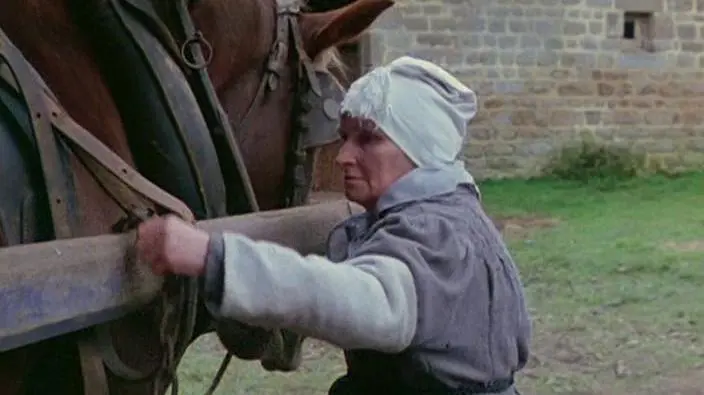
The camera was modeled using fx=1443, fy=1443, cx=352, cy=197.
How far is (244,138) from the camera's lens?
3225mm

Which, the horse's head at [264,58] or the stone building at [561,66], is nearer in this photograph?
the horse's head at [264,58]

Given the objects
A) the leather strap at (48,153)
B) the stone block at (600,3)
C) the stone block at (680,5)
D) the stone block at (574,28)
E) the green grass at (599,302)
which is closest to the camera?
the leather strap at (48,153)

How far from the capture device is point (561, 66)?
17781 mm

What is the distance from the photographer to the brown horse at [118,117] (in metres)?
2.27

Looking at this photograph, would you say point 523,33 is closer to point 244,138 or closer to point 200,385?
point 200,385

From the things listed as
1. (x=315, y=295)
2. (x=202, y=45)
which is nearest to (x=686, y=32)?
(x=202, y=45)

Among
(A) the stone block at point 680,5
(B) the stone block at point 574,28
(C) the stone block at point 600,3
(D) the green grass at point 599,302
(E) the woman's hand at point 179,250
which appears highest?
(E) the woman's hand at point 179,250

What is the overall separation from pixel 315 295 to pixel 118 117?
90cm

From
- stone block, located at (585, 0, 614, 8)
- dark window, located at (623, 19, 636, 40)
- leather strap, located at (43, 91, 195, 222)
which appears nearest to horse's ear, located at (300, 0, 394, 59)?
leather strap, located at (43, 91, 195, 222)

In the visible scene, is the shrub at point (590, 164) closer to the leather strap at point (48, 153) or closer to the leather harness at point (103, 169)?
the leather harness at point (103, 169)

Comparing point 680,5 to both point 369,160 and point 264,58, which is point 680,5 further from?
point 369,160

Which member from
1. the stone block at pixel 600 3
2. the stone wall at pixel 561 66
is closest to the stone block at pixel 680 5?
the stone wall at pixel 561 66

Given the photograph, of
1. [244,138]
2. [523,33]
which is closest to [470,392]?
[244,138]

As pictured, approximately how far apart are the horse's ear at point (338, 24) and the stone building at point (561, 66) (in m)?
12.7
